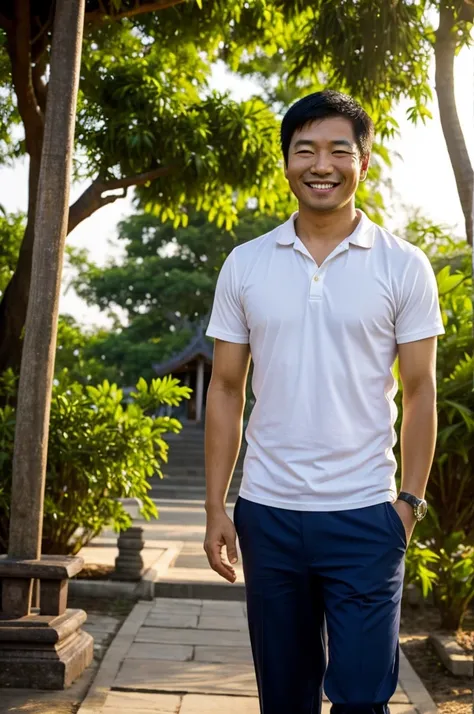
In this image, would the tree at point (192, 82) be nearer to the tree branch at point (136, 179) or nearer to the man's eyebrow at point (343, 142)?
the tree branch at point (136, 179)

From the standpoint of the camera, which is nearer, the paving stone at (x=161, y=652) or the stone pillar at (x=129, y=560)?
the paving stone at (x=161, y=652)

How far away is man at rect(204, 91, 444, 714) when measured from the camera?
2338mm

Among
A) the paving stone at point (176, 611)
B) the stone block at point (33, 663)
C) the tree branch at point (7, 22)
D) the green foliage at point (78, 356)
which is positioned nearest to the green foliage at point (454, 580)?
the paving stone at point (176, 611)

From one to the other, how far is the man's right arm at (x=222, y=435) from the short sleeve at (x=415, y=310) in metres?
0.42

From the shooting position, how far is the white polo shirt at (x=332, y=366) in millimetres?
2367

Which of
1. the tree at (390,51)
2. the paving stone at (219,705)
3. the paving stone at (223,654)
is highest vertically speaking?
the tree at (390,51)

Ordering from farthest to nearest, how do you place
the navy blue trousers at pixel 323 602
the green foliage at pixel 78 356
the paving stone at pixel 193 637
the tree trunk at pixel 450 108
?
→ the green foliage at pixel 78 356
the paving stone at pixel 193 637
the tree trunk at pixel 450 108
the navy blue trousers at pixel 323 602

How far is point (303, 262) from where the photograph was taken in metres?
2.51

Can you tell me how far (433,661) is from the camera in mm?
5941

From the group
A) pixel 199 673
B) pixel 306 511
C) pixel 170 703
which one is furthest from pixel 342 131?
pixel 199 673

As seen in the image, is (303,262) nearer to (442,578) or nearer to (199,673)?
(199,673)

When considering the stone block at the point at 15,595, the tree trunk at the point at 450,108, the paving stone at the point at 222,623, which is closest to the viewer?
the stone block at the point at 15,595

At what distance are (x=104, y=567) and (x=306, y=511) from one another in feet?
22.3

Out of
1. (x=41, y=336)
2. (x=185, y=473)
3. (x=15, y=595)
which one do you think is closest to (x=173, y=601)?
(x=15, y=595)
